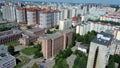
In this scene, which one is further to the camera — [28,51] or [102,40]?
[28,51]

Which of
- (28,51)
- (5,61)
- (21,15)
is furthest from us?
(21,15)

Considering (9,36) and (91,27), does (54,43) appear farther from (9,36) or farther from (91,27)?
(91,27)

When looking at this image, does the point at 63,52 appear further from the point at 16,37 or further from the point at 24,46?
the point at 16,37

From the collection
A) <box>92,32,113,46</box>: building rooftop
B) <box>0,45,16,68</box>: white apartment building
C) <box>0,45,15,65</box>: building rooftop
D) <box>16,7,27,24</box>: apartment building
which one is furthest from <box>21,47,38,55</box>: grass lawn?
<box>16,7,27,24</box>: apartment building

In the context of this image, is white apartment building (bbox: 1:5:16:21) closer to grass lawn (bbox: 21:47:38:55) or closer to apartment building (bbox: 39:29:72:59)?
grass lawn (bbox: 21:47:38:55)

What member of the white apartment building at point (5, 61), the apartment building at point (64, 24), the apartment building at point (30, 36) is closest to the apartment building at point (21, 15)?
the apartment building at point (30, 36)

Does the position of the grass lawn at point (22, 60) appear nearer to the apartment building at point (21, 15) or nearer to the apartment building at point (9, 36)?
the apartment building at point (9, 36)

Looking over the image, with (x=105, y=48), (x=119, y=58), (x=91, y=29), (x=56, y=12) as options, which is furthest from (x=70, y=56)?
(x=56, y=12)

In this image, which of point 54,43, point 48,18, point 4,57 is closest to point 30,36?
point 54,43
